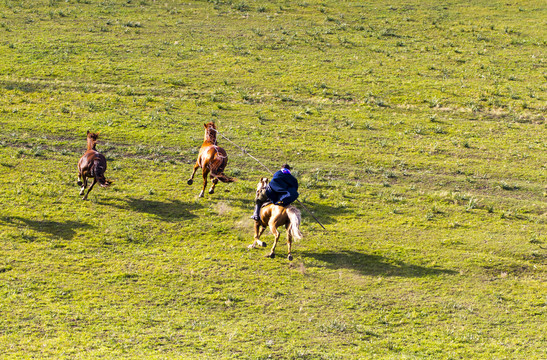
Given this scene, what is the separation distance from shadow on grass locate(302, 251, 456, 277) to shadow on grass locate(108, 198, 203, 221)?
6192 millimetres

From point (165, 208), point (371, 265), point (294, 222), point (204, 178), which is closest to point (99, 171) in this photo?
point (165, 208)

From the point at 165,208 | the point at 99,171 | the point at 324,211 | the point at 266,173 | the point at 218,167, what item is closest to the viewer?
the point at 99,171

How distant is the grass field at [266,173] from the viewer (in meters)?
16.8

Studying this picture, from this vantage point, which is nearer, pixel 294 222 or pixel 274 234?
pixel 294 222

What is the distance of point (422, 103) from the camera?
40344 mm

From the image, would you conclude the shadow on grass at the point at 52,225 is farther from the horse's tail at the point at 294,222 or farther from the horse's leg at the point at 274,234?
the horse's tail at the point at 294,222

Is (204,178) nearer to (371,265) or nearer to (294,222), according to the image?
(294,222)

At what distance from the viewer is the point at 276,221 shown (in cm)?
1953

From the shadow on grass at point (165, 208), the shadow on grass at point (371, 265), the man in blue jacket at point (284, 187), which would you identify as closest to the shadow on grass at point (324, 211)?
the shadow on grass at point (371, 265)

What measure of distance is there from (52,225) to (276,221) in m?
9.86

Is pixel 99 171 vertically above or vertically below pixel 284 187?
below

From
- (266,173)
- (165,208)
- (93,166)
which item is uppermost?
(93,166)

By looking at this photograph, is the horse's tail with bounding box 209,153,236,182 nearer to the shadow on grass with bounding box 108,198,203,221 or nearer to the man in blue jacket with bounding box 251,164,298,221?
the shadow on grass with bounding box 108,198,203,221

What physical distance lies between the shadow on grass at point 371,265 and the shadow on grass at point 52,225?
970 cm
